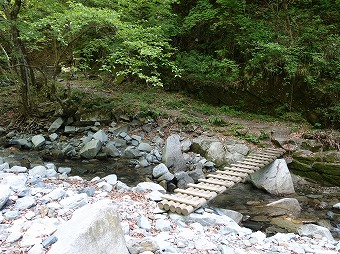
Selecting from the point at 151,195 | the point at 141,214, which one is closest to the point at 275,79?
the point at 151,195

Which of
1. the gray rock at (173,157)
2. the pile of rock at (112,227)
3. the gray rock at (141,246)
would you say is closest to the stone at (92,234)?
the pile of rock at (112,227)

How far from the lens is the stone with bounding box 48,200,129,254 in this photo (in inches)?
106

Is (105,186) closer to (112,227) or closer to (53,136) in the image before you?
(112,227)

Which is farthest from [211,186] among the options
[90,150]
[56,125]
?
[56,125]

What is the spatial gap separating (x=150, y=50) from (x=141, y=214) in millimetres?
4097

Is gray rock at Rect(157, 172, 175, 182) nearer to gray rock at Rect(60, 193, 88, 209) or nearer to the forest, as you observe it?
the forest

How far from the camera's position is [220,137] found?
31.3 feet

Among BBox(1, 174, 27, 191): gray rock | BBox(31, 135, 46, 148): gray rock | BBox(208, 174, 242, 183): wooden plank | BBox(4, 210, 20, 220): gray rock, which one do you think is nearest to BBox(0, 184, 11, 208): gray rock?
BBox(4, 210, 20, 220): gray rock

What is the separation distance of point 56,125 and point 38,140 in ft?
4.48

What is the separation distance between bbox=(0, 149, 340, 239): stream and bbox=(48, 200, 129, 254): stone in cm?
311

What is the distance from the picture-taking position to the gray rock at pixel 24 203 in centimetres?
395

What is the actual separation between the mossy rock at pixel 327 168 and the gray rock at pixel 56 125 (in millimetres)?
8794

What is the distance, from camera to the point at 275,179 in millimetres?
7250

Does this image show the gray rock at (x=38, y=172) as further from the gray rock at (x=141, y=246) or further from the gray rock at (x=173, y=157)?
the gray rock at (x=173, y=157)
